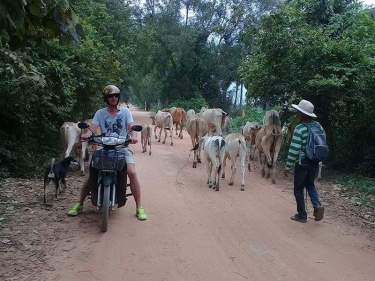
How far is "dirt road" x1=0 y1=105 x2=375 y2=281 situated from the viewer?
4.72 metres

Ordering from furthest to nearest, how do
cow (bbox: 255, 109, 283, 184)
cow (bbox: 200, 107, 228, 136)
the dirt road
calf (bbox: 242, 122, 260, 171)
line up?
1. cow (bbox: 200, 107, 228, 136)
2. calf (bbox: 242, 122, 260, 171)
3. cow (bbox: 255, 109, 283, 184)
4. the dirt road

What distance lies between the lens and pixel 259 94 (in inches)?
488

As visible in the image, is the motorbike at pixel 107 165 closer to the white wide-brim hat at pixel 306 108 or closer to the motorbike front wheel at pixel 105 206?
the motorbike front wheel at pixel 105 206

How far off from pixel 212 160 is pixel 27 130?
4865 millimetres

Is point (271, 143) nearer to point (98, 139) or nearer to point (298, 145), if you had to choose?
point (298, 145)

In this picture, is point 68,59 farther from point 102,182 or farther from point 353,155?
point 353,155

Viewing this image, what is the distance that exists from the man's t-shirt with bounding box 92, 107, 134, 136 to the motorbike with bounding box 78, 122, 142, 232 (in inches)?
12.4

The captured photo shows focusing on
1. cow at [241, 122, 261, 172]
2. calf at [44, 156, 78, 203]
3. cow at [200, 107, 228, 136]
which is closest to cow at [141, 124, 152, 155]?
cow at [200, 107, 228, 136]

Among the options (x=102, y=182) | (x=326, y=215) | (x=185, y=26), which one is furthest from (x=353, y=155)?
(x=185, y=26)

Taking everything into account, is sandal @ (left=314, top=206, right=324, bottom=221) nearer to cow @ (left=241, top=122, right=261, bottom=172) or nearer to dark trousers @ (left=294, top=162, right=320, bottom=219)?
dark trousers @ (left=294, top=162, right=320, bottom=219)

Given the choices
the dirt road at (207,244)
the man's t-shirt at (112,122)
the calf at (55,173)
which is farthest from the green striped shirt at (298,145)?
the calf at (55,173)

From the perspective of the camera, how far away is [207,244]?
560 cm

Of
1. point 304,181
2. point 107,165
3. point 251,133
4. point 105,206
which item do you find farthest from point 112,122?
point 251,133

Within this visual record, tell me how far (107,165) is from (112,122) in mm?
917
